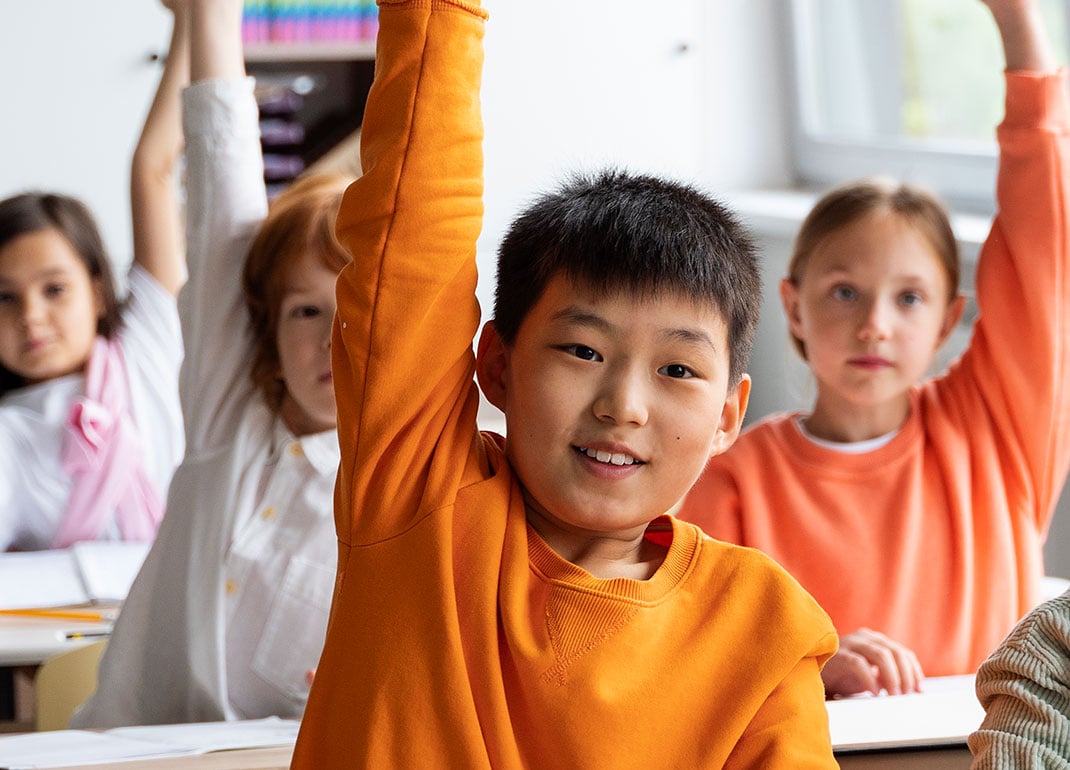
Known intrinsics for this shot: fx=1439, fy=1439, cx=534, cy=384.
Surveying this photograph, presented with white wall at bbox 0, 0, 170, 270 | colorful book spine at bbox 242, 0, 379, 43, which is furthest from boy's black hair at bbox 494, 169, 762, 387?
colorful book spine at bbox 242, 0, 379, 43

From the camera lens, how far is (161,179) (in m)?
2.91

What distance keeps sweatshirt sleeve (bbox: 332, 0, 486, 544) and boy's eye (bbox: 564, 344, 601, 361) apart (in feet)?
0.32

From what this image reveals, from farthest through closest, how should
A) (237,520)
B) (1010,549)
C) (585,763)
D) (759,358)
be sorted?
(759,358), (1010,549), (237,520), (585,763)

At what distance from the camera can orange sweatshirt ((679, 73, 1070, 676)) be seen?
78.6 inches

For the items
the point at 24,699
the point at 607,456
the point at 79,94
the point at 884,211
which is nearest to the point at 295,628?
the point at 24,699

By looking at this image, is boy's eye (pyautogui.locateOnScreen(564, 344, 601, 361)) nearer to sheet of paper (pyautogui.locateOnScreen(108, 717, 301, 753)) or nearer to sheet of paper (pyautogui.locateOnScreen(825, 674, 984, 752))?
sheet of paper (pyautogui.locateOnScreen(825, 674, 984, 752))

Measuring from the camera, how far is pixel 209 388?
76.1 inches

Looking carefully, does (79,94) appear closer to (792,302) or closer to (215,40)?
(215,40)

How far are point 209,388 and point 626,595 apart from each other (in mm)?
937

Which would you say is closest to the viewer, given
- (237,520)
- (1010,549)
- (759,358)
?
(237,520)

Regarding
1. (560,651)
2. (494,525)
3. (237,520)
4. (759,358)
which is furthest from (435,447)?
(759,358)

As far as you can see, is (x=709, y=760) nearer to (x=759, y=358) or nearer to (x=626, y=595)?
(x=626, y=595)

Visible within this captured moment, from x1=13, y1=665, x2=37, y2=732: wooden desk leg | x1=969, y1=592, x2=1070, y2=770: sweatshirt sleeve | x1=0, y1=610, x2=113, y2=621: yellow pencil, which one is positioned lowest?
x1=13, y1=665, x2=37, y2=732: wooden desk leg

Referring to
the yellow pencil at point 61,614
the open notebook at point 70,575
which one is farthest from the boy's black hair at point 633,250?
the open notebook at point 70,575
